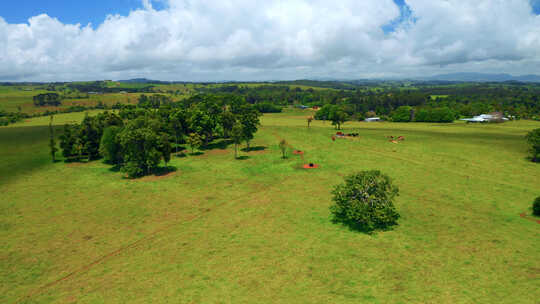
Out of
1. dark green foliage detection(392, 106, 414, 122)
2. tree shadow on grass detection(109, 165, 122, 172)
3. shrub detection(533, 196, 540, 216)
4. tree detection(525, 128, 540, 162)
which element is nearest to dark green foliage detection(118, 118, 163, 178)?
tree shadow on grass detection(109, 165, 122, 172)

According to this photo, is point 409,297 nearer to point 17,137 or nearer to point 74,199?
point 74,199

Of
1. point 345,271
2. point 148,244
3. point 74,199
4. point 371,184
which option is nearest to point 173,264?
point 148,244

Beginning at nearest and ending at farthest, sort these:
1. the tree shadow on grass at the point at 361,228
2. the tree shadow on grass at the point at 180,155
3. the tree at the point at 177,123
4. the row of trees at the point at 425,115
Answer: the tree shadow on grass at the point at 361,228, the tree shadow on grass at the point at 180,155, the tree at the point at 177,123, the row of trees at the point at 425,115

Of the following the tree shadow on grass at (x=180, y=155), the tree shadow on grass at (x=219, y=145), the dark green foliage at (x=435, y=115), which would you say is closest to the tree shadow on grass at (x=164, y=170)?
the tree shadow on grass at (x=180, y=155)

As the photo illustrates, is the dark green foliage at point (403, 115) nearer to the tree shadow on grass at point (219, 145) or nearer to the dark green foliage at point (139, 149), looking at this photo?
the tree shadow on grass at point (219, 145)

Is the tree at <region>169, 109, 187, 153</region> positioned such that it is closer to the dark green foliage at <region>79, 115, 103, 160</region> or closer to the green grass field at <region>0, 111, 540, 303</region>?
the dark green foliage at <region>79, 115, 103, 160</region>

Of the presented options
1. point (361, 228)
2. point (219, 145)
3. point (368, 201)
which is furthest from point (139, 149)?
point (368, 201)

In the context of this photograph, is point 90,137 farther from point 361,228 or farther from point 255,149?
point 361,228
